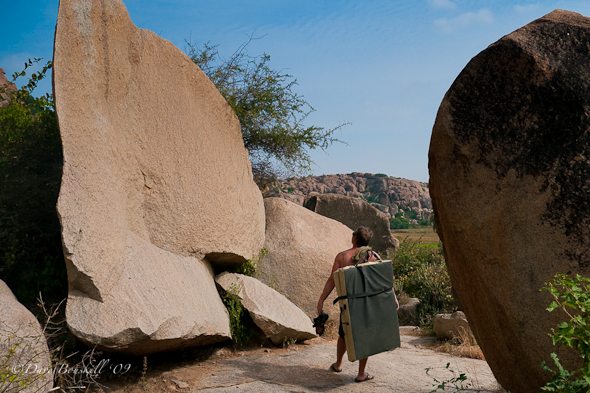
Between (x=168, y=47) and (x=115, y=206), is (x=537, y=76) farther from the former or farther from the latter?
(x=168, y=47)

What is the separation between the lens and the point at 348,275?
6281 mm

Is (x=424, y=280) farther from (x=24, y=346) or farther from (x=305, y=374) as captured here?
(x=24, y=346)

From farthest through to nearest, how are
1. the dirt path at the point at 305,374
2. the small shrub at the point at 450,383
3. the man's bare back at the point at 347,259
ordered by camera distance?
1. the man's bare back at the point at 347,259
2. the dirt path at the point at 305,374
3. the small shrub at the point at 450,383

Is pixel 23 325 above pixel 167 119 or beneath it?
beneath

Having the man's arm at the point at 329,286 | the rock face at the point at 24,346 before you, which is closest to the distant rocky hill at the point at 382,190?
the man's arm at the point at 329,286

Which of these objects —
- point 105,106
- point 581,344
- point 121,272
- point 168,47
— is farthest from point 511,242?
point 168,47

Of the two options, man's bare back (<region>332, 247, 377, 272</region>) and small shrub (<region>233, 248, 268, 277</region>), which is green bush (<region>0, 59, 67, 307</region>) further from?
man's bare back (<region>332, 247, 377, 272</region>)

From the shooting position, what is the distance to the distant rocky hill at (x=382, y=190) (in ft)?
259

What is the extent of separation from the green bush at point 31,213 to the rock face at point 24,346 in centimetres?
145

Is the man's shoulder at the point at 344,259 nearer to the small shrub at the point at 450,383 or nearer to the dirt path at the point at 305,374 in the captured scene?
the dirt path at the point at 305,374

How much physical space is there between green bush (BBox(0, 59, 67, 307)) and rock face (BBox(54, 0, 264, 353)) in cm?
112

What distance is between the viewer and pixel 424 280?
11.9 metres

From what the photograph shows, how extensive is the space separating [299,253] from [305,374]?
3.23m

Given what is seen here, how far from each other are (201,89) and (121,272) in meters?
3.42
